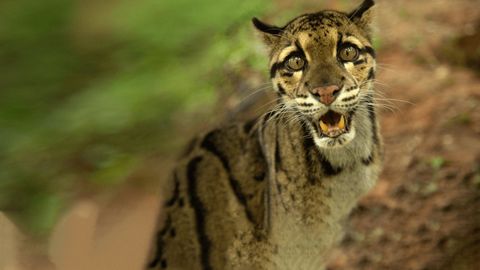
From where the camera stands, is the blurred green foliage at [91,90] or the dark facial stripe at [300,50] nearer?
the dark facial stripe at [300,50]

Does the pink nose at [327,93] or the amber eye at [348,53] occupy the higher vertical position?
the amber eye at [348,53]

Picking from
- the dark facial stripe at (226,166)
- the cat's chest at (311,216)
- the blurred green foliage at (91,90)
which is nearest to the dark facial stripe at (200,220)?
the dark facial stripe at (226,166)

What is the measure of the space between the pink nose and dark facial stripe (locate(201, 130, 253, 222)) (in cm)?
130

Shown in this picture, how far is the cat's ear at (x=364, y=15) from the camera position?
353 centimetres

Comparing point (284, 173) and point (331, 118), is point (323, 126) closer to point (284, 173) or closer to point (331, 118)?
point (331, 118)

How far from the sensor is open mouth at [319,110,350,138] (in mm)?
3238

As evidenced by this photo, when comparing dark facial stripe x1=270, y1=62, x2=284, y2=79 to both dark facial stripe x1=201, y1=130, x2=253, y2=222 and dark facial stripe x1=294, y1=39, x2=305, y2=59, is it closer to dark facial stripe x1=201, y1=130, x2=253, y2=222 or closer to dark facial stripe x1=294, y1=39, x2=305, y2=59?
dark facial stripe x1=294, y1=39, x2=305, y2=59

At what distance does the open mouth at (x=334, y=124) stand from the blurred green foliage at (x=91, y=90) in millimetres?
2812

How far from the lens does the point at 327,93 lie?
3.22 meters

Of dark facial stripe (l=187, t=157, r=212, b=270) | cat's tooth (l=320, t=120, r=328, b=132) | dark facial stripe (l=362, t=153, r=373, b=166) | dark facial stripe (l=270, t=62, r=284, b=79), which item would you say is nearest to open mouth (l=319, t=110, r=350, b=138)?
cat's tooth (l=320, t=120, r=328, b=132)

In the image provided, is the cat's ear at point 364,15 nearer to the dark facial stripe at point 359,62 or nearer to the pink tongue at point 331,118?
the dark facial stripe at point 359,62

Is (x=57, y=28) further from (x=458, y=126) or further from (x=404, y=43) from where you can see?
(x=458, y=126)

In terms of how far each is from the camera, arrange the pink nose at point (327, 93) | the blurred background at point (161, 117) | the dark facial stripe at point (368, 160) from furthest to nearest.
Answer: the blurred background at point (161, 117) < the dark facial stripe at point (368, 160) < the pink nose at point (327, 93)

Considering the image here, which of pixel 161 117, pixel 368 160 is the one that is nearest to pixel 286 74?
pixel 368 160
